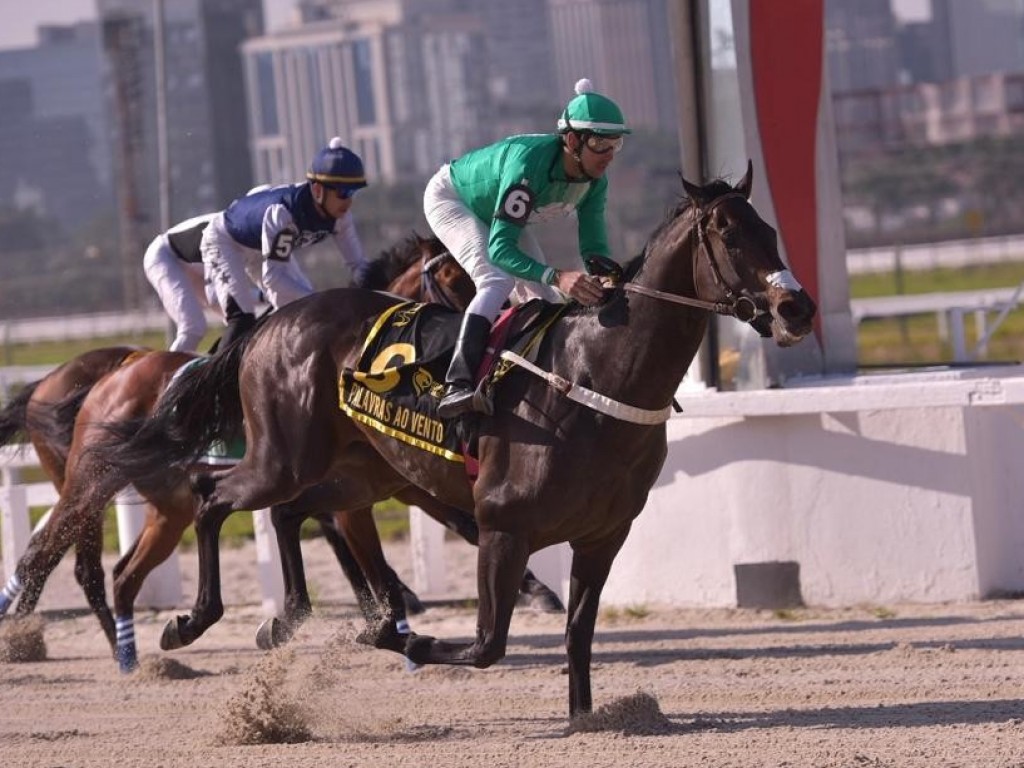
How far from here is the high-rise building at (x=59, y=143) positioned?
2213 inches

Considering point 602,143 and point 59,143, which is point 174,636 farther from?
point 59,143

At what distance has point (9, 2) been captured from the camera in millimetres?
50844

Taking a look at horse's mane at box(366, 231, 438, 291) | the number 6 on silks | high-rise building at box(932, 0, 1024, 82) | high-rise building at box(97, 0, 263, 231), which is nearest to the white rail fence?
horse's mane at box(366, 231, 438, 291)

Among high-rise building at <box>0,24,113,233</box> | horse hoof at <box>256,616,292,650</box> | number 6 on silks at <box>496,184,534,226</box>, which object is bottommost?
horse hoof at <box>256,616,292,650</box>

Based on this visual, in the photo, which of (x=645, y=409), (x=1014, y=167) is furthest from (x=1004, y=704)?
(x=1014, y=167)

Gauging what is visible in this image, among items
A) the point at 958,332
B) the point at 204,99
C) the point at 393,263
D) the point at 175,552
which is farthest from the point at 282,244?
the point at 204,99

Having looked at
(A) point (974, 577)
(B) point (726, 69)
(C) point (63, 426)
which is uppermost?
(B) point (726, 69)

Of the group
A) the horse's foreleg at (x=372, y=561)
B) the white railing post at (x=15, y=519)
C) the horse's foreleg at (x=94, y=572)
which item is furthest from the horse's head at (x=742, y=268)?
the white railing post at (x=15, y=519)

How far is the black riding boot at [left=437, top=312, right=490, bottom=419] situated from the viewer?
548 cm

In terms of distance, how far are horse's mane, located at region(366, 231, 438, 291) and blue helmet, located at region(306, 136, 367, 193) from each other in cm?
49

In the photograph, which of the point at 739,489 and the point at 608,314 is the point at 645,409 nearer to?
the point at 608,314

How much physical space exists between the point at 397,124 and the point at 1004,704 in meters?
62.3

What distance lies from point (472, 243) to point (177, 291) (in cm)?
305

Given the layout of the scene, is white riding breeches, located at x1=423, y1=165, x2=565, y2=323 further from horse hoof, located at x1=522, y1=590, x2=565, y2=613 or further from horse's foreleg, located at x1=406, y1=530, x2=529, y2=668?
horse hoof, located at x1=522, y1=590, x2=565, y2=613
